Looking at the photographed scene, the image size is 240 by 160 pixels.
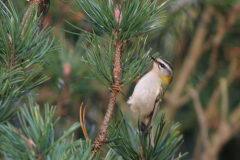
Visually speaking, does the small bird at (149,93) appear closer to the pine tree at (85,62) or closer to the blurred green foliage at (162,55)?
the blurred green foliage at (162,55)

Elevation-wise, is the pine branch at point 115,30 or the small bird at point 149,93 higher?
the pine branch at point 115,30

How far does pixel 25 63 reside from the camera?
2.62ft

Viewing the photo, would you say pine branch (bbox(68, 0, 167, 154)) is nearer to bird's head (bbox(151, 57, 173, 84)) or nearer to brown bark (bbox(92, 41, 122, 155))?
brown bark (bbox(92, 41, 122, 155))

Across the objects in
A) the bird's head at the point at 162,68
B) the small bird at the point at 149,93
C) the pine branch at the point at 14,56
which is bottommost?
the small bird at the point at 149,93

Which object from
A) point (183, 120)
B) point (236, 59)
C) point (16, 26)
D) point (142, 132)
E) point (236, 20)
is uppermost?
point (236, 20)

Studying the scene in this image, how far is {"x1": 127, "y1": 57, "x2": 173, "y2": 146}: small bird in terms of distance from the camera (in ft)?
5.02

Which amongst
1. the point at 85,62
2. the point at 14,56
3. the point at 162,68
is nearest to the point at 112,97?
the point at 85,62

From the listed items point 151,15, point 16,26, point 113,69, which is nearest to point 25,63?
point 16,26

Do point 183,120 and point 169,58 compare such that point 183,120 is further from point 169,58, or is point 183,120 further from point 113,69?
point 113,69

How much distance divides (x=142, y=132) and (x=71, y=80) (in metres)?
0.77

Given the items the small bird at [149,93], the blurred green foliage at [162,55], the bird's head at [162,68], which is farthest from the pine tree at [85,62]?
the bird's head at [162,68]

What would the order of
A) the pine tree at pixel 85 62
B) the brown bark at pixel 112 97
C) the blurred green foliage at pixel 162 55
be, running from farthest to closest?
the blurred green foliage at pixel 162 55, the brown bark at pixel 112 97, the pine tree at pixel 85 62

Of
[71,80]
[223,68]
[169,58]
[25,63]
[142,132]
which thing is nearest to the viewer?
[25,63]

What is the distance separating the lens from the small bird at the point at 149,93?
60.2 inches
